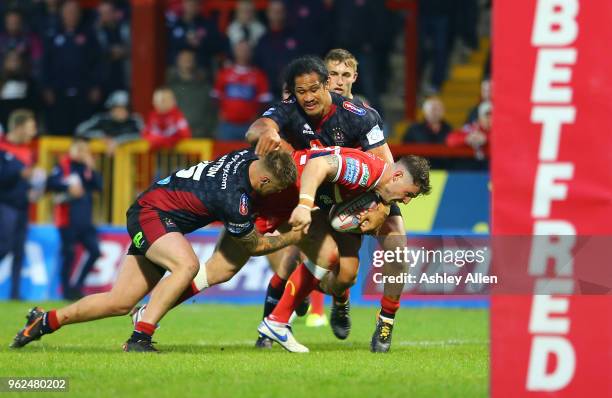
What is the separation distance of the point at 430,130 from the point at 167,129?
370cm

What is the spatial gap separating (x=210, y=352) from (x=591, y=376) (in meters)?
4.52

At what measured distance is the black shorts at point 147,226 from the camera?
10.0m

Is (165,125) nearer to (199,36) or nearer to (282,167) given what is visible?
A: (199,36)

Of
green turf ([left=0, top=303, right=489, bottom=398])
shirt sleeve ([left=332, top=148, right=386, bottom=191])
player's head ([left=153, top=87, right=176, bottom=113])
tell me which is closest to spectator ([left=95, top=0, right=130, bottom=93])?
player's head ([left=153, top=87, right=176, bottom=113])

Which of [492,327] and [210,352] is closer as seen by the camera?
[492,327]

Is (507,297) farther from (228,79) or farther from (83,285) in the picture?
(228,79)

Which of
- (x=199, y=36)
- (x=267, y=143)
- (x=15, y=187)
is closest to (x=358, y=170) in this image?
(x=267, y=143)

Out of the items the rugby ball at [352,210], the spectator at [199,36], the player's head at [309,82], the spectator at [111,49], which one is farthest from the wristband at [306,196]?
the spectator at [111,49]

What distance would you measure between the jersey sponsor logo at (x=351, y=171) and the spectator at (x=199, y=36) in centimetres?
1156

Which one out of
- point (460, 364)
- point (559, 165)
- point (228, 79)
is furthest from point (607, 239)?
point (228, 79)

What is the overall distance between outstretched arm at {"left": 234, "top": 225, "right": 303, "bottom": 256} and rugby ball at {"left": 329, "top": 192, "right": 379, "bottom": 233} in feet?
1.37

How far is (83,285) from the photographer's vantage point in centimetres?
1794

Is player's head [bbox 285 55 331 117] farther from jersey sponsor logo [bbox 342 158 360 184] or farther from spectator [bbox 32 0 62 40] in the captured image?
spectator [bbox 32 0 62 40]

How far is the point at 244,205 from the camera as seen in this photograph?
973cm
